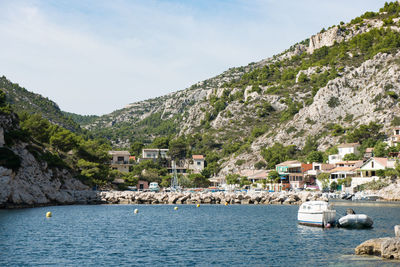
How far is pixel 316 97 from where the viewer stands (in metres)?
140

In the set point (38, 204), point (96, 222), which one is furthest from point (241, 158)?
point (96, 222)

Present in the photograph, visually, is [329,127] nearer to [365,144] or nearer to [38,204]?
[365,144]

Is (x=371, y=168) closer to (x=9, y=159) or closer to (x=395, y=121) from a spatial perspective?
(x=395, y=121)

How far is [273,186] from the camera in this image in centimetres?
12294

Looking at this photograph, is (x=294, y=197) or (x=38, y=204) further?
(x=294, y=197)

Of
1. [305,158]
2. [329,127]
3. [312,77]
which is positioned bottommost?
[305,158]

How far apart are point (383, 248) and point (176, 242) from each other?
52.8 feet

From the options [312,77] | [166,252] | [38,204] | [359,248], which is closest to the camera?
[359,248]

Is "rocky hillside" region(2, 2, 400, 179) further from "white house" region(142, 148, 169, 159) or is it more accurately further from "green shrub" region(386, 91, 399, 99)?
"white house" region(142, 148, 169, 159)

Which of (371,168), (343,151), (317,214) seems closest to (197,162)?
(343,151)

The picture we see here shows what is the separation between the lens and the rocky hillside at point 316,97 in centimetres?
13175

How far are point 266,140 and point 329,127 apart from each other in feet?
70.7

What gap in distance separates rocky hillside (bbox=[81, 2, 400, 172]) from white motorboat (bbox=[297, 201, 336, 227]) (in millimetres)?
86170

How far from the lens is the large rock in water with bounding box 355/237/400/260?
24934 mm
